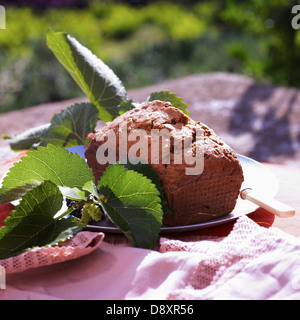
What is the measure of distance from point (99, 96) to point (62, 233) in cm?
53

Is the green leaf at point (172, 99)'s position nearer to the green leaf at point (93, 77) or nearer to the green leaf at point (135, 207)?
the green leaf at point (93, 77)

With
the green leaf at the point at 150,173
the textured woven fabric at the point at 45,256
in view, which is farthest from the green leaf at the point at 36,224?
the green leaf at the point at 150,173

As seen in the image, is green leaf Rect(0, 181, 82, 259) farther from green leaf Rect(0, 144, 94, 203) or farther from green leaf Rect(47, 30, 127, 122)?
green leaf Rect(47, 30, 127, 122)

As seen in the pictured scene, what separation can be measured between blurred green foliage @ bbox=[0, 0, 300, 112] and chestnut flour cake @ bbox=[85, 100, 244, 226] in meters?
3.09

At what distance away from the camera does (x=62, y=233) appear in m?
0.72

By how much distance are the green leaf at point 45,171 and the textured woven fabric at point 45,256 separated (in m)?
0.12

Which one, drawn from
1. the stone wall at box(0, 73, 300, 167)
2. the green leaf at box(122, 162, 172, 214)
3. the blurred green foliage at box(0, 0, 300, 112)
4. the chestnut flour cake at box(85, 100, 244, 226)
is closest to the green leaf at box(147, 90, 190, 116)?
the chestnut flour cake at box(85, 100, 244, 226)

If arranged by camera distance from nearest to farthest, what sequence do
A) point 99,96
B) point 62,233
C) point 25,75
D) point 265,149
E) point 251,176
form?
point 62,233
point 251,176
point 99,96
point 265,149
point 25,75

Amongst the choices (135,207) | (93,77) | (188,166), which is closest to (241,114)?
(93,77)

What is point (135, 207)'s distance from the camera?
2.42 ft

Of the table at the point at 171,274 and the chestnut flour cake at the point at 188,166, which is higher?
the chestnut flour cake at the point at 188,166

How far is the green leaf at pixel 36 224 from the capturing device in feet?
2.31
